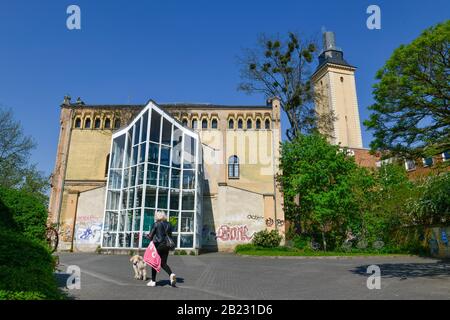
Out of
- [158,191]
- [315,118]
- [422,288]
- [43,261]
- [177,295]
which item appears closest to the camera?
[43,261]

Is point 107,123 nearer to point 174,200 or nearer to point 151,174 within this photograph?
point 151,174

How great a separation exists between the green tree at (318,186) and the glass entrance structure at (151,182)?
359 inches

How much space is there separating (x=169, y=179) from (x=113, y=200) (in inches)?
210

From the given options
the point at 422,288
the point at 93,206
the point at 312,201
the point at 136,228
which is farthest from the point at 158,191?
the point at 422,288

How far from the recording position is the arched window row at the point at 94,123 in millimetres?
32531

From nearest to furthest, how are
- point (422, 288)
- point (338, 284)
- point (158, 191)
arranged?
point (422, 288) < point (338, 284) < point (158, 191)

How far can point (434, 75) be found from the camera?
9.23 m

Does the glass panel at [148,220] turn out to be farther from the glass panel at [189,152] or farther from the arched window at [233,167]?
the arched window at [233,167]

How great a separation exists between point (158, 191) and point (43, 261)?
17.4 m

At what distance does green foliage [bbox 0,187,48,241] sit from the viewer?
8828mm

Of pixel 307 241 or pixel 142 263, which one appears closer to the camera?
pixel 142 263

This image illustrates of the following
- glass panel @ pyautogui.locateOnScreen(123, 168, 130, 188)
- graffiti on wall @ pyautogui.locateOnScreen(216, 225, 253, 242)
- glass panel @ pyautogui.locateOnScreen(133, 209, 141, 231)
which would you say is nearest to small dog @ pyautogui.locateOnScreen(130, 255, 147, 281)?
glass panel @ pyautogui.locateOnScreen(133, 209, 141, 231)

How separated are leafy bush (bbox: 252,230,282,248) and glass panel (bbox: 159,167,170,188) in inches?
368

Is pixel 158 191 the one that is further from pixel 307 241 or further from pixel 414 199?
pixel 414 199
